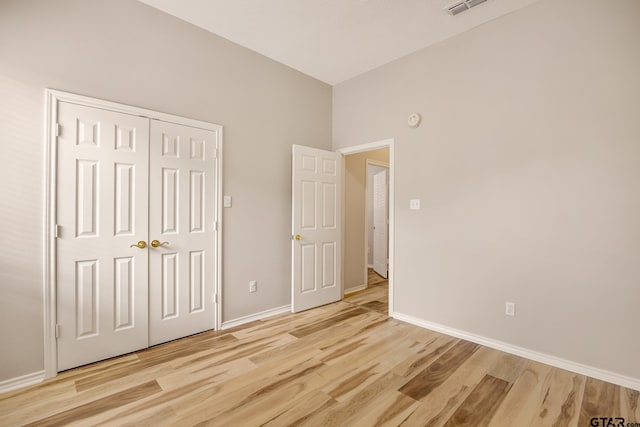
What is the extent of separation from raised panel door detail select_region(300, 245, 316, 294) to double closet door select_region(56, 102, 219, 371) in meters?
1.11

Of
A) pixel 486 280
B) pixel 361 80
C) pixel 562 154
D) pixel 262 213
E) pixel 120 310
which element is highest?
pixel 361 80

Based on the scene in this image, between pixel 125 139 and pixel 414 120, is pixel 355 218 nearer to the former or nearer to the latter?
pixel 414 120

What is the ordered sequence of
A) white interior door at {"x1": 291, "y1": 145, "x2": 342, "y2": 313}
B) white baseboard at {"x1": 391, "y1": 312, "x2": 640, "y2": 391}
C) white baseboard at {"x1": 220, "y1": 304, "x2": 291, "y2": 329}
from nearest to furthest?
white baseboard at {"x1": 391, "y1": 312, "x2": 640, "y2": 391} < white baseboard at {"x1": 220, "y1": 304, "x2": 291, "y2": 329} < white interior door at {"x1": 291, "y1": 145, "x2": 342, "y2": 313}

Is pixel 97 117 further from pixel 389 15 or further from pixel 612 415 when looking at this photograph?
pixel 612 415

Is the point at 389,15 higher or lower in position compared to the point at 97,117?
higher

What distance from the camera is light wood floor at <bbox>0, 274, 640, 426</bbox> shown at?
175 centimetres

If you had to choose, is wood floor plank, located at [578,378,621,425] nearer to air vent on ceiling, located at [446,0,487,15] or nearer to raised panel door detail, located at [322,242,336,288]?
raised panel door detail, located at [322,242,336,288]

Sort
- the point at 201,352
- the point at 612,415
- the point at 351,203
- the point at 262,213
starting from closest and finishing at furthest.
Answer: the point at 612,415, the point at 201,352, the point at 262,213, the point at 351,203

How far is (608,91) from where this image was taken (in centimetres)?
217

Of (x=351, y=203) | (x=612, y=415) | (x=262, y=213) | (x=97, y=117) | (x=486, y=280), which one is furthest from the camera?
(x=351, y=203)

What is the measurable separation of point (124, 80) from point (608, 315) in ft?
14.3

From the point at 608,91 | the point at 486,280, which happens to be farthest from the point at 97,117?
the point at 608,91

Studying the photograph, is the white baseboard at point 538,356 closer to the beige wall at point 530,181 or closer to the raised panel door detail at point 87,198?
the beige wall at point 530,181

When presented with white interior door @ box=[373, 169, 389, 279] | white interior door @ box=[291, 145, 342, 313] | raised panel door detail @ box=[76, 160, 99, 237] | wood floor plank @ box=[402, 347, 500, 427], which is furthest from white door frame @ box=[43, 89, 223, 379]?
white interior door @ box=[373, 169, 389, 279]
